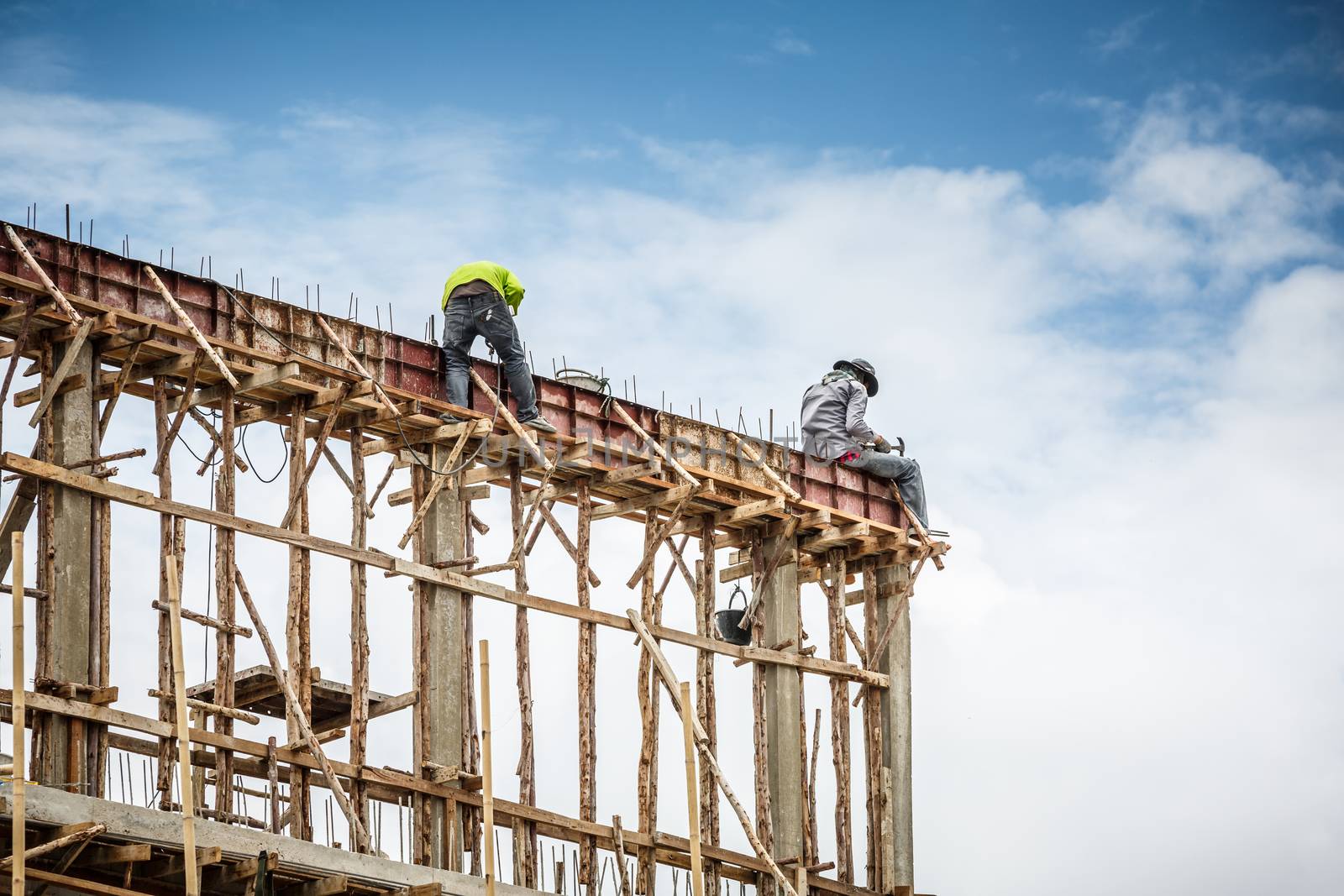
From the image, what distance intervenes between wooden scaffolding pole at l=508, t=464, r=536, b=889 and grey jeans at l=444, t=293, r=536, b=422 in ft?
3.06

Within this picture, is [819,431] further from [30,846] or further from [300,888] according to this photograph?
[30,846]

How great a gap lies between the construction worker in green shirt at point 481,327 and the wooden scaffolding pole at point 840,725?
502 cm

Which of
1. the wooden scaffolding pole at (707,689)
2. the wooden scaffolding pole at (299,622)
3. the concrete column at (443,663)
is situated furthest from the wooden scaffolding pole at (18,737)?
the wooden scaffolding pole at (707,689)

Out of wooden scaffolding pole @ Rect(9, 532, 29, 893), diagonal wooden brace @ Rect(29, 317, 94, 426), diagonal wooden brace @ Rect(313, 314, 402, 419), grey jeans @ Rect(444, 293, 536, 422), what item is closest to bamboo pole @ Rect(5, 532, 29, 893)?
wooden scaffolding pole @ Rect(9, 532, 29, 893)

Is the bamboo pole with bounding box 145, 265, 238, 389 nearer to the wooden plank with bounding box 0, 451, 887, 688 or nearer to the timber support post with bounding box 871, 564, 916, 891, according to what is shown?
the wooden plank with bounding box 0, 451, 887, 688

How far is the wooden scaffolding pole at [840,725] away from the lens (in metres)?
27.4

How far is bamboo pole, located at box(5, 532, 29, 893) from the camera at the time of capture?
18.0m

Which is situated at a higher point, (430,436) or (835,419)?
(835,419)

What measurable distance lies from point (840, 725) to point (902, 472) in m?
3.43

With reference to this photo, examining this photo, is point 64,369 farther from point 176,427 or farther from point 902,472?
point 902,472

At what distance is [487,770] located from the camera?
68.7 feet

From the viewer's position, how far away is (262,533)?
2270 centimetres

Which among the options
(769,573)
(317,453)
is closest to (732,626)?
(769,573)

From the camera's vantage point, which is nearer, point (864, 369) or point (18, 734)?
point (18, 734)
